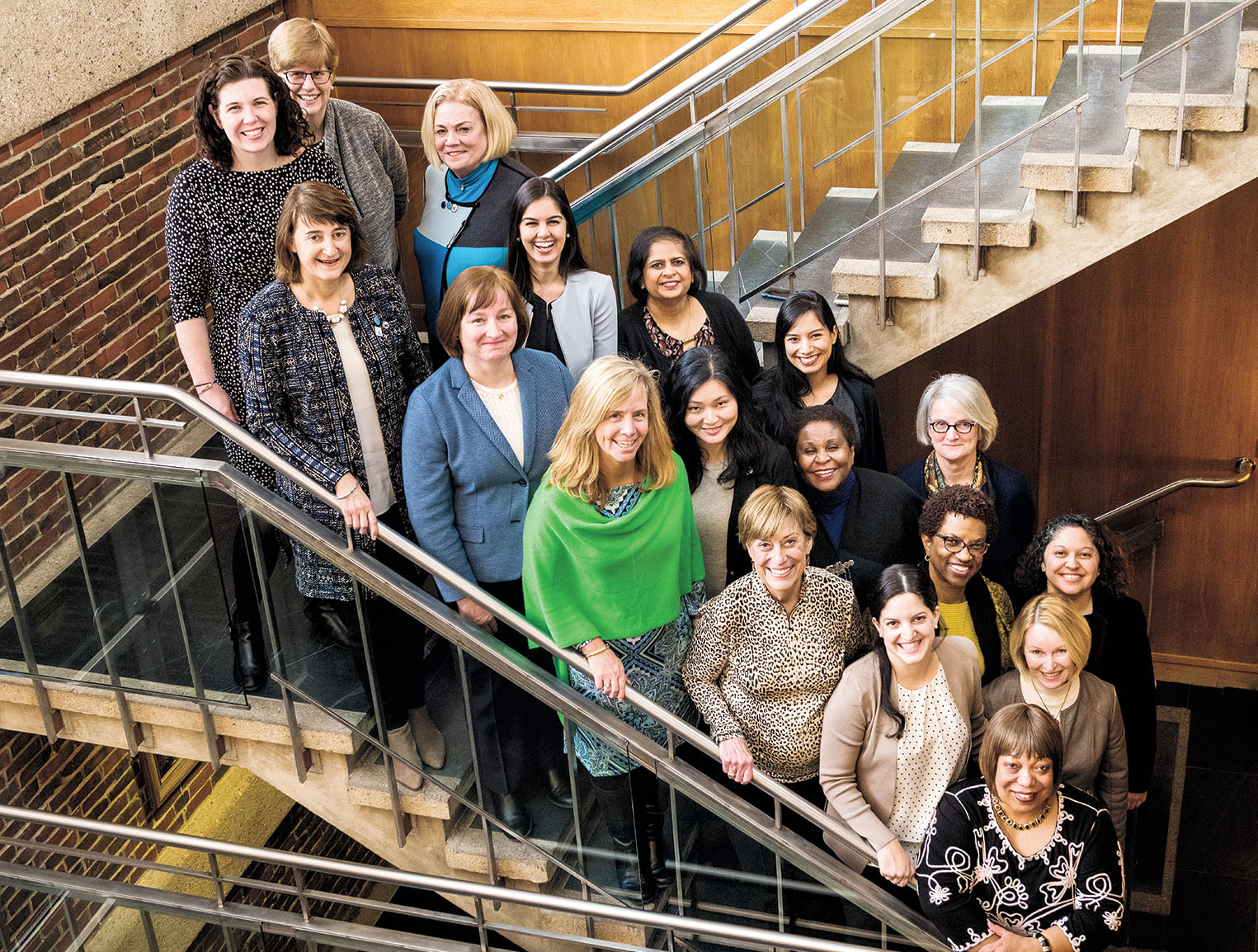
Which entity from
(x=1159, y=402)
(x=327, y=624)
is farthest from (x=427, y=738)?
(x=1159, y=402)

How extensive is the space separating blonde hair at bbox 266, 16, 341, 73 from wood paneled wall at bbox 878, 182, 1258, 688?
319 cm

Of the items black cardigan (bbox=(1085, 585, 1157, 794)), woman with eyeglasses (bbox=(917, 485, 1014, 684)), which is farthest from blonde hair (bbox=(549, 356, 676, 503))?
black cardigan (bbox=(1085, 585, 1157, 794))

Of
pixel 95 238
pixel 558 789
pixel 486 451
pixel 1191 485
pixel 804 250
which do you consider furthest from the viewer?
pixel 1191 485

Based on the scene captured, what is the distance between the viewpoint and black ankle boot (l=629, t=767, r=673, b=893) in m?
3.43

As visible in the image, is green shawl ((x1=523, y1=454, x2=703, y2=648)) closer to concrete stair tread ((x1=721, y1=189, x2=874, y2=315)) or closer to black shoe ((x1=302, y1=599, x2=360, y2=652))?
black shoe ((x1=302, y1=599, x2=360, y2=652))

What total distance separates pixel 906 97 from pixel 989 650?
1.89m

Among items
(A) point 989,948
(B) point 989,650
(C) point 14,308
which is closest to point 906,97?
(B) point 989,650

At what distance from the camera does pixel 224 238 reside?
342 cm

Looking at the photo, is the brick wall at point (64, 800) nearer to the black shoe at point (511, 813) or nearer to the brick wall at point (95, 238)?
the brick wall at point (95, 238)

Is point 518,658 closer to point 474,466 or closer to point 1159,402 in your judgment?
point 474,466

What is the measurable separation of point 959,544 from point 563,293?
1267 mm

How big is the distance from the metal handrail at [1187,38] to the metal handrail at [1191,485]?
245cm

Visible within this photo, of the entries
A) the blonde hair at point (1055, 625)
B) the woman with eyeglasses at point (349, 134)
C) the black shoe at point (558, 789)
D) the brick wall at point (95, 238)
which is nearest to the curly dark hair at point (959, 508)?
the blonde hair at point (1055, 625)

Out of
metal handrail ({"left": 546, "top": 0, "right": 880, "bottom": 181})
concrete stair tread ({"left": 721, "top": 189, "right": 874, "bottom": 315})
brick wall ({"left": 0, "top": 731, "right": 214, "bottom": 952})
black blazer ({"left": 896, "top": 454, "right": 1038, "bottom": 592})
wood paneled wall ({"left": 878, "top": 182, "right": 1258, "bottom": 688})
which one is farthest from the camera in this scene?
wood paneled wall ({"left": 878, "top": 182, "right": 1258, "bottom": 688})
